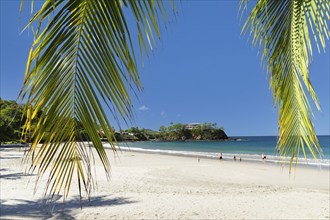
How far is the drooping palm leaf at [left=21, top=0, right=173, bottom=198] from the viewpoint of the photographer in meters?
1.07

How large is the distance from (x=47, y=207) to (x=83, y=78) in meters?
8.94

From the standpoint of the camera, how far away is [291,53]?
2244 mm

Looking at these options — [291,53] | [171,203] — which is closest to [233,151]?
[171,203]

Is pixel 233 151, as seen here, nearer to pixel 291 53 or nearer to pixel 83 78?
pixel 291 53

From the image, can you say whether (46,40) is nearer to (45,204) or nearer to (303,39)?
(303,39)

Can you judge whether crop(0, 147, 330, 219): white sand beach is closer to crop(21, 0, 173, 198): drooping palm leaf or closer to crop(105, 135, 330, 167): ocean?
crop(105, 135, 330, 167): ocean

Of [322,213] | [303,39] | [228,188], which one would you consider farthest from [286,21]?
[228,188]

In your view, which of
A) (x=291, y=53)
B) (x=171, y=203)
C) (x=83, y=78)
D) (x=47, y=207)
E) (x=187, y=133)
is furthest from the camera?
(x=187, y=133)

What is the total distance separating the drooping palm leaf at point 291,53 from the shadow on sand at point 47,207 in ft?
22.9

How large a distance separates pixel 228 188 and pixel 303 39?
12.5 m

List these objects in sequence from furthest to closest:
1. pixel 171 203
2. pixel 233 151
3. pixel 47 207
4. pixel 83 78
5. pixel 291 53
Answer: pixel 233 151
pixel 171 203
pixel 47 207
pixel 291 53
pixel 83 78

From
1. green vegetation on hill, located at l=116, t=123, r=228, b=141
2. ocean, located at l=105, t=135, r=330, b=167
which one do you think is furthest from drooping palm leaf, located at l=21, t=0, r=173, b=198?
green vegetation on hill, located at l=116, t=123, r=228, b=141

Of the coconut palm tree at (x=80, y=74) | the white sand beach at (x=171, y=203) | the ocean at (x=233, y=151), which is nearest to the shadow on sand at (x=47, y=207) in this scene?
the white sand beach at (x=171, y=203)

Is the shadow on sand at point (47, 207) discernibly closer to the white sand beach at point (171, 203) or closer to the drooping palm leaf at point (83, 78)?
the white sand beach at point (171, 203)
